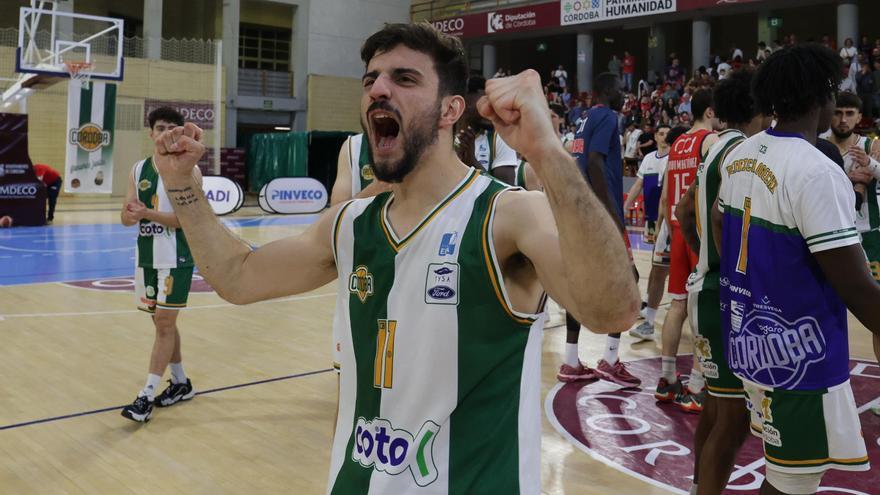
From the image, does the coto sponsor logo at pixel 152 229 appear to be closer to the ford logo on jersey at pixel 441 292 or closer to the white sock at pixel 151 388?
the white sock at pixel 151 388

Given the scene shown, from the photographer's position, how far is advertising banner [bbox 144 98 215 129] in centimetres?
2434

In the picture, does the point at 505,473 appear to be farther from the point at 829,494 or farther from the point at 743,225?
the point at 829,494

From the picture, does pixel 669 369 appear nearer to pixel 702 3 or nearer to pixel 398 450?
pixel 398 450

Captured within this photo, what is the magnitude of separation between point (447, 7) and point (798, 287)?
27.9 metres

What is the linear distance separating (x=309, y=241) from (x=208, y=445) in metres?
2.90

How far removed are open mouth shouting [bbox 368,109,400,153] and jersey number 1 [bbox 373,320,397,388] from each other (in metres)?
0.41

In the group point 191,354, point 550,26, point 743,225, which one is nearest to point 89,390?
point 191,354

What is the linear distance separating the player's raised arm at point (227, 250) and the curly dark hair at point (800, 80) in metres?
1.64

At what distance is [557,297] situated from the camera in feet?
5.58

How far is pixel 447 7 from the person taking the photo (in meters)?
29.1

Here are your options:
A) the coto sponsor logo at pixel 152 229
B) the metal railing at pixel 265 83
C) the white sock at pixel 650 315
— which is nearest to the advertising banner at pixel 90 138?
the metal railing at pixel 265 83

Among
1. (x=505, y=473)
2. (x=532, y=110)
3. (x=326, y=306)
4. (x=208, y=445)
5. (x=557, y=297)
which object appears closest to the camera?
(x=532, y=110)

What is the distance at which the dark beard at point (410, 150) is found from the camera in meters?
1.90

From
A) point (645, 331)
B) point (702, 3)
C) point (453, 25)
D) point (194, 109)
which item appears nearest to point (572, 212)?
point (645, 331)
